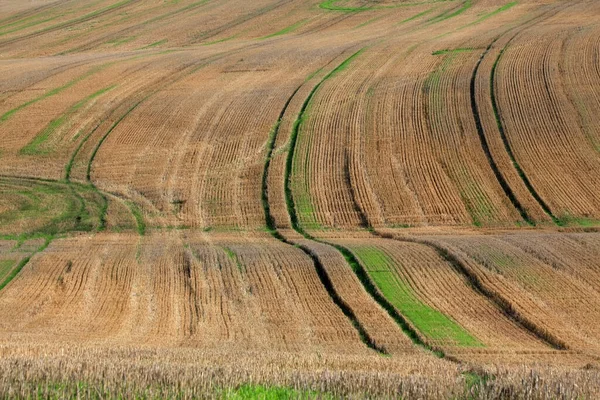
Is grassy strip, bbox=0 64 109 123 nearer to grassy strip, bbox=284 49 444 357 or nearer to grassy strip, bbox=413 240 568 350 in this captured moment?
grassy strip, bbox=284 49 444 357

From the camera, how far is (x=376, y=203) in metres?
34.6

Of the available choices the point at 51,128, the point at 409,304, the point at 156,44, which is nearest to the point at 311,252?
the point at 409,304

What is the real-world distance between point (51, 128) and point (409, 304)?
2890 centimetres

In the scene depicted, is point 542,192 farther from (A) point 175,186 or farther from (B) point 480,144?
(A) point 175,186

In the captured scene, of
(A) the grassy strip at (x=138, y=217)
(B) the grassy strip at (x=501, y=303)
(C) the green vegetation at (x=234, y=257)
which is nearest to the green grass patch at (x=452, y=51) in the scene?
(A) the grassy strip at (x=138, y=217)

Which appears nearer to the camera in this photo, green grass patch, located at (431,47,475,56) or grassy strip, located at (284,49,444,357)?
grassy strip, located at (284,49,444,357)

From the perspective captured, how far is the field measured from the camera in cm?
1592

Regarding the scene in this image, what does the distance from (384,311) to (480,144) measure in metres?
19.1

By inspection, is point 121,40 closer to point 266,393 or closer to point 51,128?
point 51,128

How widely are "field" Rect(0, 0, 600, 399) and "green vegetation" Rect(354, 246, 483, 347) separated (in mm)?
84

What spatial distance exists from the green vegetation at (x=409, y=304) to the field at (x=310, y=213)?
3.3 inches

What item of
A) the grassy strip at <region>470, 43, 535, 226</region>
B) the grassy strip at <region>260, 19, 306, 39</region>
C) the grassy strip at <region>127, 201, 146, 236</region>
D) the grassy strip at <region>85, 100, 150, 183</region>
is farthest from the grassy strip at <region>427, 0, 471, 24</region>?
the grassy strip at <region>127, 201, 146, 236</region>

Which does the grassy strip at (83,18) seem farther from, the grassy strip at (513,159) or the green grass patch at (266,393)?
the green grass patch at (266,393)

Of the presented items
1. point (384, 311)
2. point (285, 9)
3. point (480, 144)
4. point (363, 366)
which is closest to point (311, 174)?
point (480, 144)
